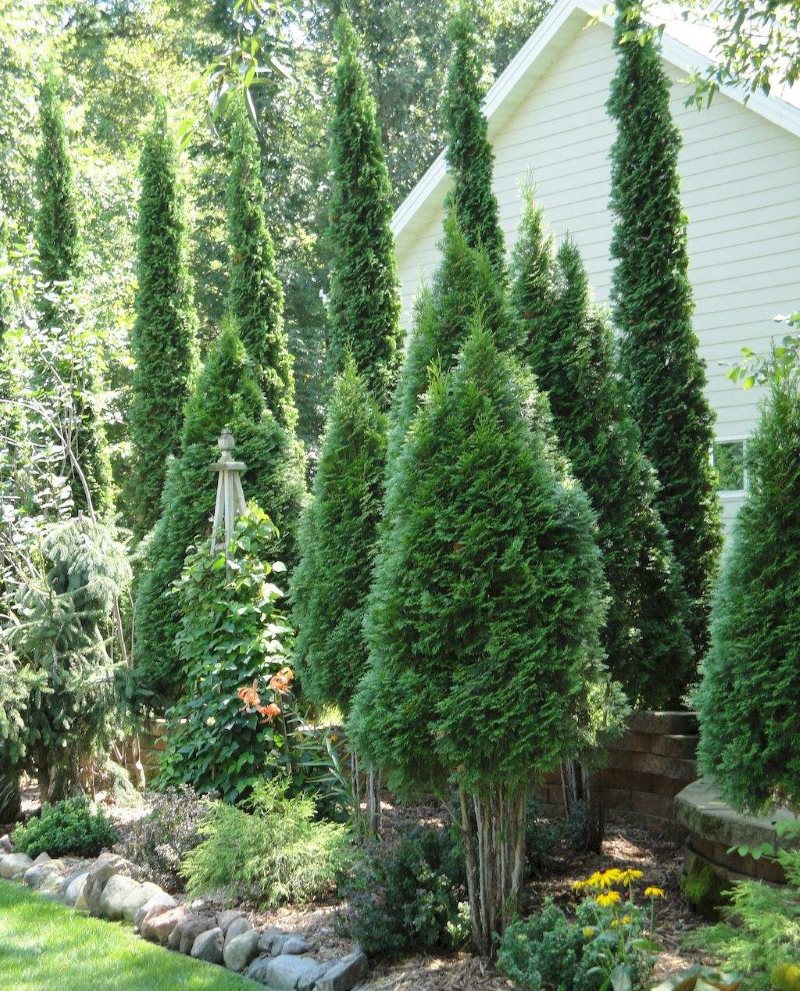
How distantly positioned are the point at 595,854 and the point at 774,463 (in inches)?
106

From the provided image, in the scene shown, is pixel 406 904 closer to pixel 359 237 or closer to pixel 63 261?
pixel 359 237

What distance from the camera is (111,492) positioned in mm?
9609

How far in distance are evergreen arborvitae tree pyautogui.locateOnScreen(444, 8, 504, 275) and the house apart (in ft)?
1.95

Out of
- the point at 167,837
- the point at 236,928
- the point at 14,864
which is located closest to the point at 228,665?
the point at 167,837

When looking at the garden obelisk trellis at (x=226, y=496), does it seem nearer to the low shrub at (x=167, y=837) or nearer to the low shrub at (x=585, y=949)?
the low shrub at (x=167, y=837)

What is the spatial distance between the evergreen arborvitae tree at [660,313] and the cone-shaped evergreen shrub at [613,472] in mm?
964

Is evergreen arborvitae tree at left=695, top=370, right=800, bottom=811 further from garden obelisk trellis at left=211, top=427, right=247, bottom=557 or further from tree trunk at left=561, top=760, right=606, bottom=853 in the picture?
garden obelisk trellis at left=211, top=427, right=247, bottom=557

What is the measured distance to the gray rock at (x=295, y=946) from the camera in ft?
14.3

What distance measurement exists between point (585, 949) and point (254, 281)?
7.28 m

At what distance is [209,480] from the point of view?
7762mm

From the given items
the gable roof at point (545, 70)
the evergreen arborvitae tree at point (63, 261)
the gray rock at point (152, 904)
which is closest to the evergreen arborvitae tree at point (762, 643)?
the gray rock at point (152, 904)

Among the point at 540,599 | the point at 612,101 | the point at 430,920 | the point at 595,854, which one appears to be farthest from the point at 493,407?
the point at 612,101

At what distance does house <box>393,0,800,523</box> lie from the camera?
9.06m

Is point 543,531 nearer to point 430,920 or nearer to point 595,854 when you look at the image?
point 430,920
